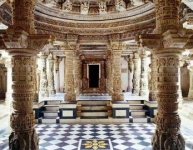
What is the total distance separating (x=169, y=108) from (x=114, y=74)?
5938 millimetres

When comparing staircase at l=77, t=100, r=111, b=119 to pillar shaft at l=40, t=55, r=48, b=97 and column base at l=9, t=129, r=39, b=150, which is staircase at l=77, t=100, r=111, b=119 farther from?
column base at l=9, t=129, r=39, b=150

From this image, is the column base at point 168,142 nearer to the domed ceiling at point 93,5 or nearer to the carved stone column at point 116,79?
the domed ceiling at point 93,5

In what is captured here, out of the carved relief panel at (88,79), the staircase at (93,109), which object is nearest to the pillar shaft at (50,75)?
the carved relief panel at (88,79)

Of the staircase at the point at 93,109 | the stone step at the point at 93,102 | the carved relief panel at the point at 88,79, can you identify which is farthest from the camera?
the carved relief panel at the point at 88,79

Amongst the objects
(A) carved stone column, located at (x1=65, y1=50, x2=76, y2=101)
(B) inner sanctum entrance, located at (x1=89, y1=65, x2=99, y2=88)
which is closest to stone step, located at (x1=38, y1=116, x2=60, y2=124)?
(A) carved stone column, located at (x1=65, y1=50, x2=76, y2=101)

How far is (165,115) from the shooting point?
370 centimetres

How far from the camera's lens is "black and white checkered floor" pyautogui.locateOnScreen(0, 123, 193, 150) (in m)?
6.06

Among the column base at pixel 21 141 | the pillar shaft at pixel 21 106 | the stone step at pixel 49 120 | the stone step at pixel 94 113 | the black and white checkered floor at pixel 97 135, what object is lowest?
the black and white checkered floor at pixel 97 135

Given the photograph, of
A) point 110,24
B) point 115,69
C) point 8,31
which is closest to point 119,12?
point 110,24

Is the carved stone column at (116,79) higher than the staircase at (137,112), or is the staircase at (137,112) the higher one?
the carved stone column at (116,79)

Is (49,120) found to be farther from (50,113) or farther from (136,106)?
(136,106)

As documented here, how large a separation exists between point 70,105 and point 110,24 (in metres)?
4.20

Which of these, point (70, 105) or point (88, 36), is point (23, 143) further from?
point (88, 36)

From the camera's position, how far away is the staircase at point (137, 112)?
9125mm
